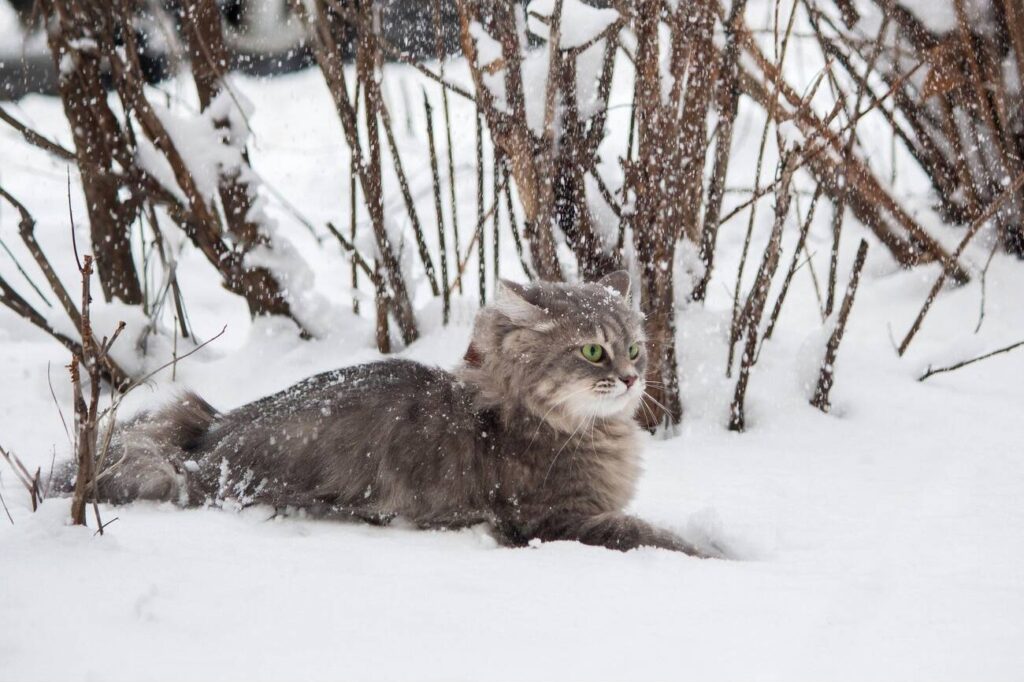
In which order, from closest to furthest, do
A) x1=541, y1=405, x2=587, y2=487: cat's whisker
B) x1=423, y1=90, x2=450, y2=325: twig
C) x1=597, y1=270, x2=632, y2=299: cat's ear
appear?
x1=541, y1=405, x2=587, y2=487: cat's whisker
x1=597, y1=270, x2=632, y2=299: cat's ear
x1=423, y1=90, x2=450, y2=325: twig

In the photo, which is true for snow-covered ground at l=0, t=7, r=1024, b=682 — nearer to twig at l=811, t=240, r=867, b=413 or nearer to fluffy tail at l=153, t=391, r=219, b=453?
twig at l=811, t=240, r=867, b=413

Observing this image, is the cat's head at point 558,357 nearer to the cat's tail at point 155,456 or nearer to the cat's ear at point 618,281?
the cat's ear at point 618,281

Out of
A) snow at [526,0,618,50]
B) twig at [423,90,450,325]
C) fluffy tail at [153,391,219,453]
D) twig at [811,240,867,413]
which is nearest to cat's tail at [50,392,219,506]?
fluffy tail at [153,391,219,453]

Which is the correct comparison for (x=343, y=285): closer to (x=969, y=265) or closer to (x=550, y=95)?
(x=550, y=95)

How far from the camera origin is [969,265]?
419 centimetres

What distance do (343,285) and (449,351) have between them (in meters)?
2.44

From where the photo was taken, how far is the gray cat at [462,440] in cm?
258

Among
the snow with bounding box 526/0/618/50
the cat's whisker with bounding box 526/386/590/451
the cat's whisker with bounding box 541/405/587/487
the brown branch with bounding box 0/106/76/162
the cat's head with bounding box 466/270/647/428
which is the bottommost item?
the cat's whisker with bounding box 541/405/587/487

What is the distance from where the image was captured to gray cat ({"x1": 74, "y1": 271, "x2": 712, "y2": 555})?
2576 mm

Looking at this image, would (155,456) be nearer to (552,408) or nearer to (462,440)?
(462,440)

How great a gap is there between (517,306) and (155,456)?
1.13 meters

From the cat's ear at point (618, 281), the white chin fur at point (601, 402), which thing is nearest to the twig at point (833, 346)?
the cat's ear at point (618, 281)

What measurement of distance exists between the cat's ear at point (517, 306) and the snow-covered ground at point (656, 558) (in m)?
0.65

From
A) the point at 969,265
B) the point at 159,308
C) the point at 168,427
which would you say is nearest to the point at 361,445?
the point at 168,427
